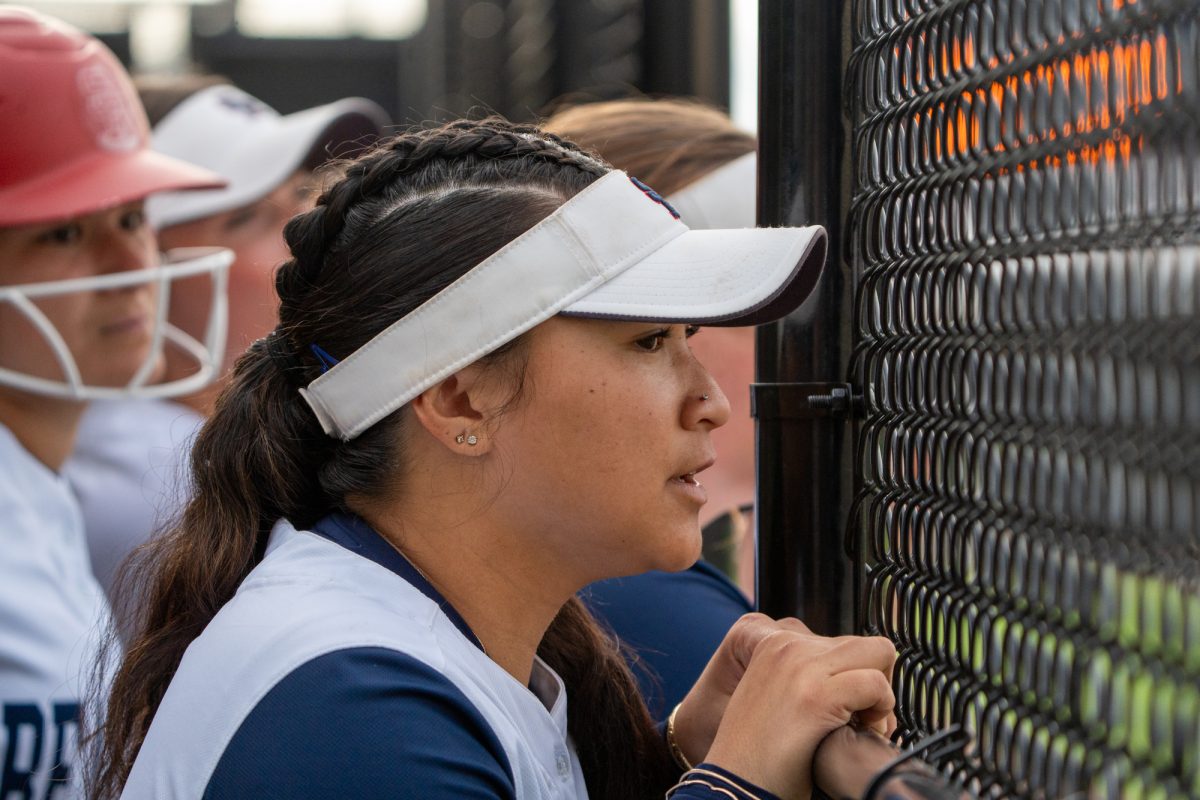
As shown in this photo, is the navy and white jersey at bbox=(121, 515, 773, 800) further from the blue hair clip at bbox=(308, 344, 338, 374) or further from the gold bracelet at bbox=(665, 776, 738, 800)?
the blue hair clip at bbox=(308, 344, 338, 374)

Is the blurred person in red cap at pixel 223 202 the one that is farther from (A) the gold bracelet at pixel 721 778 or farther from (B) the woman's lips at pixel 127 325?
(A) the gold bracelet at pixel 721 778

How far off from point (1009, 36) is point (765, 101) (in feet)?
1.46

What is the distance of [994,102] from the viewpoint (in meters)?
0.99

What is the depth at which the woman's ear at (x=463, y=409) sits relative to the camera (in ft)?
4.49

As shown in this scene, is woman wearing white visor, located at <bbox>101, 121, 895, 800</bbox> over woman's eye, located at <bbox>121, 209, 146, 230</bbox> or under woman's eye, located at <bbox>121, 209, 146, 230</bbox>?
under

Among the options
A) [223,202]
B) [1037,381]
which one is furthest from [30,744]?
[223,202]

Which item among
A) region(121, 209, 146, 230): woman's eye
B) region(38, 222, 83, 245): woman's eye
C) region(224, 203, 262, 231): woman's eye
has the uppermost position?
region(224, 203, 262, 231): woman's eye

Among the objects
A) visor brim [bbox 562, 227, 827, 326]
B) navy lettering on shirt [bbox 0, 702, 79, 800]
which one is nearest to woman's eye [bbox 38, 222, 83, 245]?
navy lettering on shirt [bbox 0, 702, 79, 800]

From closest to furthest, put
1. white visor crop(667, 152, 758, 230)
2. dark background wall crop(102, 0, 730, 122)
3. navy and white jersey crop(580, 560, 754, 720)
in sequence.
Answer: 1. navy and white jersey crop(580, 560, 754, 720)
2. white visor crop(667, 152, 758, 230)
3. dark background wall crop(102, 0, 730, 122)

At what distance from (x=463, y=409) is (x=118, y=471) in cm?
225

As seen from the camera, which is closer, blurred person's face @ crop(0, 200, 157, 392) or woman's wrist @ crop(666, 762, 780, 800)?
woman's wrist @ crop(666, 762, 780, 800)

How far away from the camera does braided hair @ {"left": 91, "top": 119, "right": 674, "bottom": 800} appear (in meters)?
1.39

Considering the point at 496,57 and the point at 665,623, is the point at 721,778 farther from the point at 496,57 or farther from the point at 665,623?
the point at 496,57

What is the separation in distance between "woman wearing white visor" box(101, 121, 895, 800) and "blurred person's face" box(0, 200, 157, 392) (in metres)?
1.17
